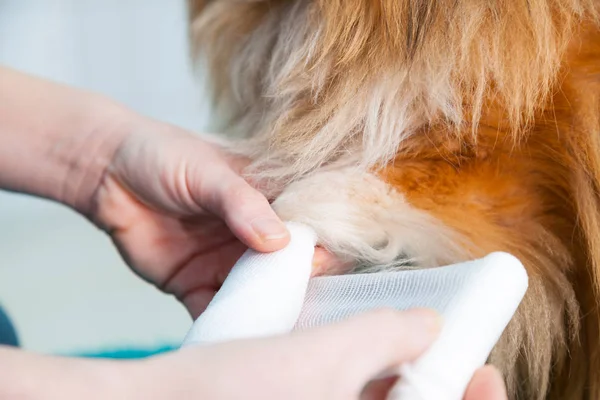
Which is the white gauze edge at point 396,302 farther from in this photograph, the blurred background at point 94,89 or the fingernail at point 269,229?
the blurred background at point 94,89

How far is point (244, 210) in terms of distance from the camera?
61 cm

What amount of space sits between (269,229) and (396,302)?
0.38ft

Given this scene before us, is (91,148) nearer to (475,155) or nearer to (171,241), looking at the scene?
(171,241)

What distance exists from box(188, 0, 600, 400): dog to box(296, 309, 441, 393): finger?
16 cm

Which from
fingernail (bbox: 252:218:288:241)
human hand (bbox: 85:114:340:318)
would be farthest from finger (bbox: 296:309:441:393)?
human hand (bbox: 85:114:340:318)

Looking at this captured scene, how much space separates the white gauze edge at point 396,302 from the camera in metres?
0.44

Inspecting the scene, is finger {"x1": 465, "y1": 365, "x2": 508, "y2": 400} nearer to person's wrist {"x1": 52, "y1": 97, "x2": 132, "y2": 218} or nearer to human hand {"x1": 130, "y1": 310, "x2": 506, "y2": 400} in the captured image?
human hand {"x1": 130, "y1": 310, "x2": 506, "y2": 400}

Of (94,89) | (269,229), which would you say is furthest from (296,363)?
(94,89)

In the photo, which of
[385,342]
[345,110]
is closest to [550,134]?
[345,110]

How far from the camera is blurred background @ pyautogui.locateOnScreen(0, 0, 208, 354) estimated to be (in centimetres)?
154

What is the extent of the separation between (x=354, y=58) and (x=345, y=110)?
45mm

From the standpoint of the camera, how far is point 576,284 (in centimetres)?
62

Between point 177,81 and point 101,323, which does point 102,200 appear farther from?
point 177,81

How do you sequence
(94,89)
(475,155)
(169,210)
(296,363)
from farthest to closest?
(94,89) < (169,210) < (475,155) < (296,363)
